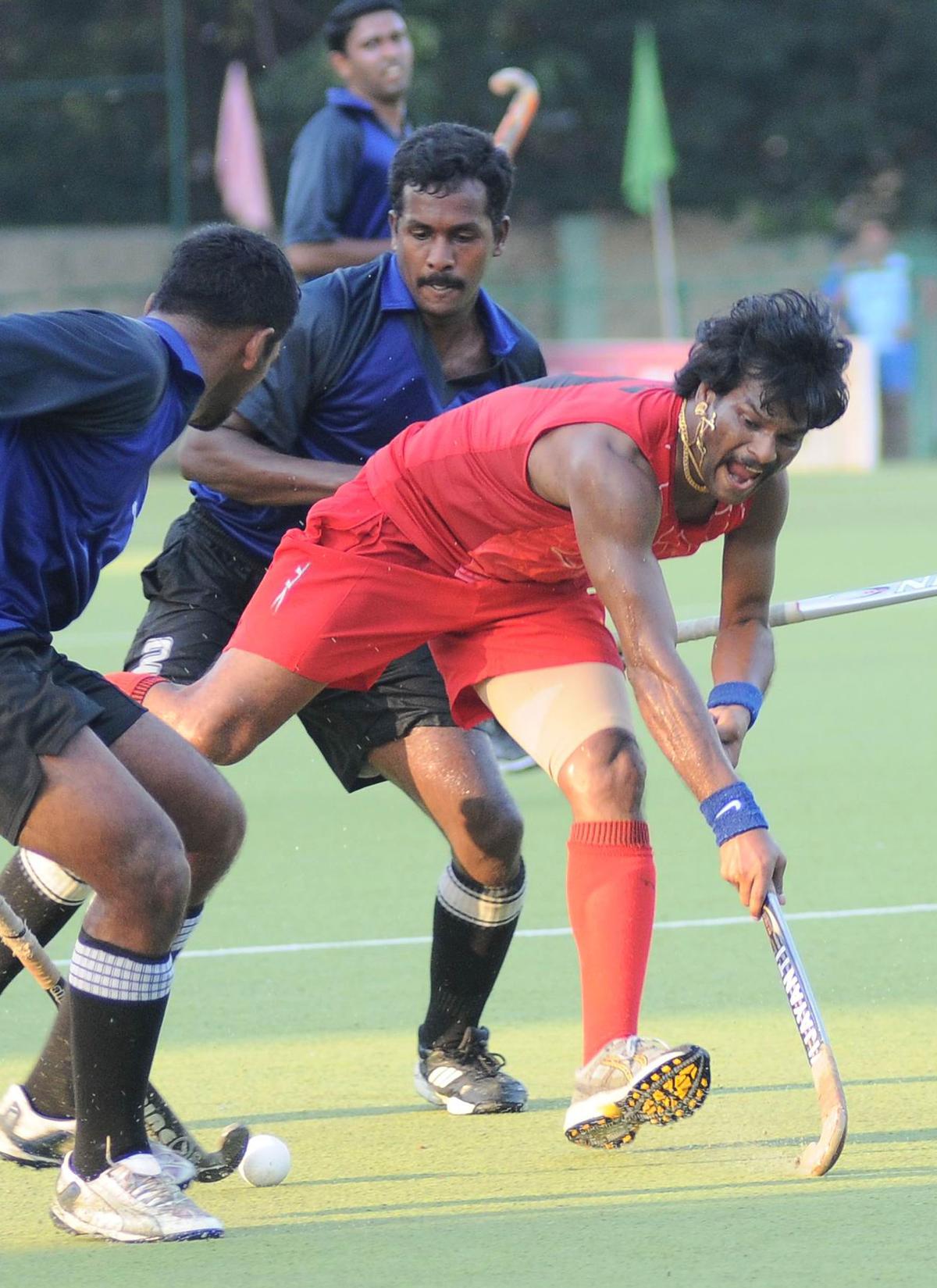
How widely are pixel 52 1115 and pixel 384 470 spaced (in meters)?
1.43

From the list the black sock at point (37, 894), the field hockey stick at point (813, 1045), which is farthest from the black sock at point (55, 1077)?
the field hockey stick at point (813, 1045)

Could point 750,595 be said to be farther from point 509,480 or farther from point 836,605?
point 509,480

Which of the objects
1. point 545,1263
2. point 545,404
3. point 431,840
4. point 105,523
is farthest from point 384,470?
point 431,840

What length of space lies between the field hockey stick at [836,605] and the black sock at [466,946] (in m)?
0.67

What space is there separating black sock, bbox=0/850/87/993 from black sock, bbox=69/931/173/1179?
2.34 ft

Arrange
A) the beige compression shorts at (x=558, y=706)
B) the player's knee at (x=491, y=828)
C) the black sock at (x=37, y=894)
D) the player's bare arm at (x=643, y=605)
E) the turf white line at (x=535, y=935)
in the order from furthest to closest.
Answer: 1. the turf white line at (x=535, y=935)
2. the player's knee at (x=491, y=828)
3. the black sock at (x=37, y=894)
4. the beige compression shorts at (x=558, y=706)
5. the player's bare arm at (x=643, y=605)

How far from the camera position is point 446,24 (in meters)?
29.6

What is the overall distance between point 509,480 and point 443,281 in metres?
0.90

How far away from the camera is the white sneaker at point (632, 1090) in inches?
146

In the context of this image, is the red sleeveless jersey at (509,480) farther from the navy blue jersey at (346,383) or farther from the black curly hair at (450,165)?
the black curly hair at (450,165)

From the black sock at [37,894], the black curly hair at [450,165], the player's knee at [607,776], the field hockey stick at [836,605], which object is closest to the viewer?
the player's knee at [607,776]

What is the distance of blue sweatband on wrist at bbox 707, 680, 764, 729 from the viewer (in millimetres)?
4414

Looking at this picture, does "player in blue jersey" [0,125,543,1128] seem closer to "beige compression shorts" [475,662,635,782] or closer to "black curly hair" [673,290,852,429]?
"beige compression shorts" [475,662,635,782]

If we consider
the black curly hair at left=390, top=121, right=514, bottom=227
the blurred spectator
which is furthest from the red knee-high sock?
the blurred spectator
